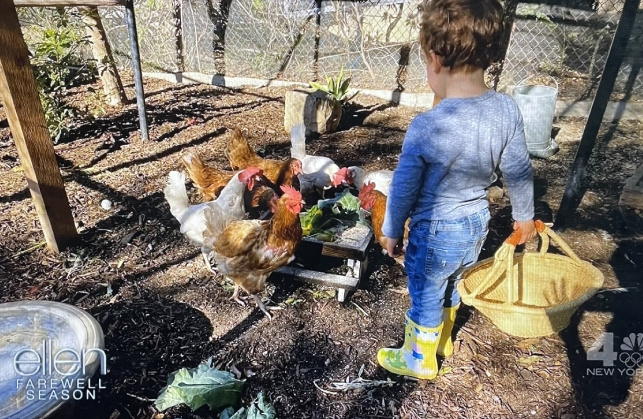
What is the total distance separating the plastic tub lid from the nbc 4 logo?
8.72 feet

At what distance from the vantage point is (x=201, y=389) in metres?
2.21

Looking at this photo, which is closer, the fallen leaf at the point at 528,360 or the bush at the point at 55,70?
the fallen leaf at the point at 528,360

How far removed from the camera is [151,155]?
16.5 ft

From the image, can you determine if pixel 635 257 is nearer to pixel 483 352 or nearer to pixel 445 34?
pixel 483 352

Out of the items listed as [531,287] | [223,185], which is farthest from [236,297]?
[531,287]

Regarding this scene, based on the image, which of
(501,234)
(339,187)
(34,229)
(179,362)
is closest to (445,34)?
(179,362)

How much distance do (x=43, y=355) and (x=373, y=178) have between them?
8.75 feet

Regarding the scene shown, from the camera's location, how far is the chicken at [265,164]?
155 inches

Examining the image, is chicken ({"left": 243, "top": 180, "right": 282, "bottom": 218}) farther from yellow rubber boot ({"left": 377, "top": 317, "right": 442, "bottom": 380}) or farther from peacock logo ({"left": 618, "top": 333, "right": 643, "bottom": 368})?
peacock logo ({"left": 618, "top": 333, "right": 643, "bottom": 368})

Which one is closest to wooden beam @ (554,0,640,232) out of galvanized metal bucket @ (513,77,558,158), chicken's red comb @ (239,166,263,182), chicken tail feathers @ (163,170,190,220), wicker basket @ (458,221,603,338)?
wicker basket @ (458,221,603,338)

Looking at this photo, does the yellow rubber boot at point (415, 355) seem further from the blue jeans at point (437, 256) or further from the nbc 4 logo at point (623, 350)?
the nbc 4 logo at point (623, 350)

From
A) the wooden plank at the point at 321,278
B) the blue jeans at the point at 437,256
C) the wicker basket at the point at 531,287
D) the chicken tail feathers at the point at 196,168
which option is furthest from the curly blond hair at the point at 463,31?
the chicken tail feathers at the point at 196,168

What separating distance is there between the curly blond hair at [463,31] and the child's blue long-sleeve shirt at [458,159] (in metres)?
0.16

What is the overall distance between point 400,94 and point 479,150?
531 cm
